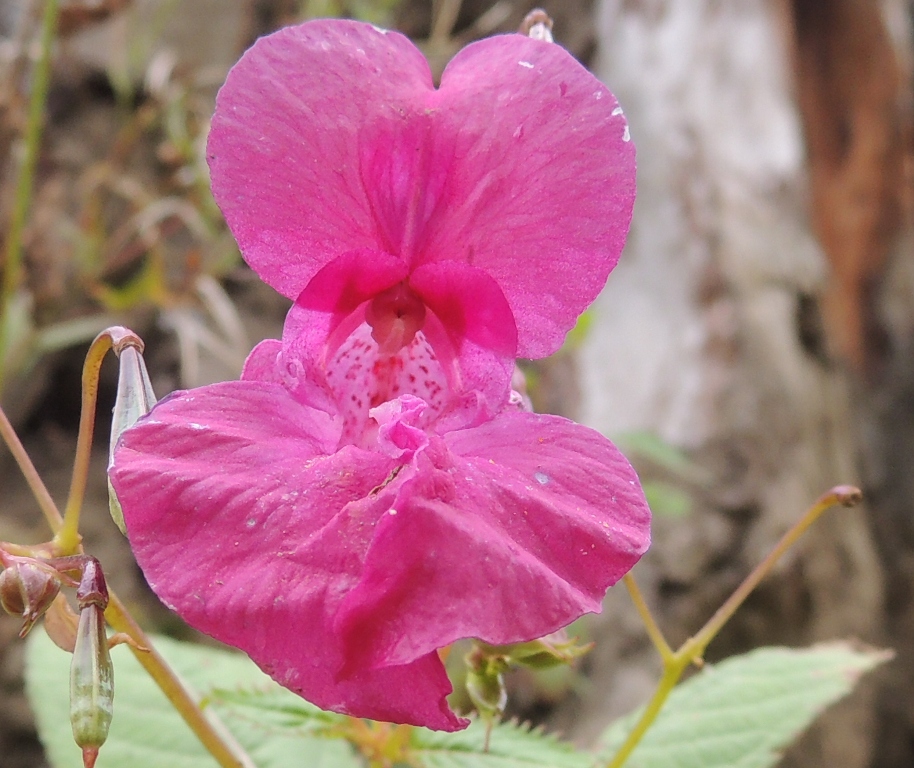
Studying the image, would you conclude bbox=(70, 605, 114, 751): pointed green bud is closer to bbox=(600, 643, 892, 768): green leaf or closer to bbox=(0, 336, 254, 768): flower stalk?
bbox=(0, 336, 254, 768): flower stalk

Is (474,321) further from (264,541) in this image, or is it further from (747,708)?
(747,708)

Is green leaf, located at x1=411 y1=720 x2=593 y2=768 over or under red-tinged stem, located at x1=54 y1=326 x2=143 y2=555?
under

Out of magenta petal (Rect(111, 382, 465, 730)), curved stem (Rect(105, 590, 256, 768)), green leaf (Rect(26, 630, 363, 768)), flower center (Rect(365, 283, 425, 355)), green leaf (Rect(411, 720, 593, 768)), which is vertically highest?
flower center (Rect(365, 283, 425, 355))

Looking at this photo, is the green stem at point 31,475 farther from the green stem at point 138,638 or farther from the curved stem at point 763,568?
the curved stem at point 763,568

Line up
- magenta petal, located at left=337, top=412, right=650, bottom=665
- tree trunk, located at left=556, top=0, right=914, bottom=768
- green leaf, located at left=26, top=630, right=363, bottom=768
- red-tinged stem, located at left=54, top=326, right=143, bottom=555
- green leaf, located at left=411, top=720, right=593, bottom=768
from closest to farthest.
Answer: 1. magenta petal, located at left=337, top=412, right=650, bottom=665
2. red-tinged stem, located at left=54, top=326, right=143, bottom=555
3. green leaf, located at left=411, top=720, right=593, bottom=768
4. green leaf, located at left=26, top=630, right=363, bottom=768
5. tree trunk, located at left=556, top=0, right=914, bottom=768

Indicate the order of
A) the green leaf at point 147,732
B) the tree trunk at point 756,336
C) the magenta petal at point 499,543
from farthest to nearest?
the tree trunk at point 756,336
the green leaf at point 147,732
the magenta petal at point 499,543

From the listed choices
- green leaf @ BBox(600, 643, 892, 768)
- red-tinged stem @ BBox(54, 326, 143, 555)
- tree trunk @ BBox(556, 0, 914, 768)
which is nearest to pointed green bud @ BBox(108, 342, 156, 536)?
red-tinged stem @ BBox(54, 326, 143, 555)

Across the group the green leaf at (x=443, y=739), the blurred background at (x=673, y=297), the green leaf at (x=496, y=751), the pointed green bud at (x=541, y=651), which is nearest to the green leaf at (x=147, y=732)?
the green leaf at (x=443, y=739)

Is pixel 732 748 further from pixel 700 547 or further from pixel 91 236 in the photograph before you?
pixel 91 236
